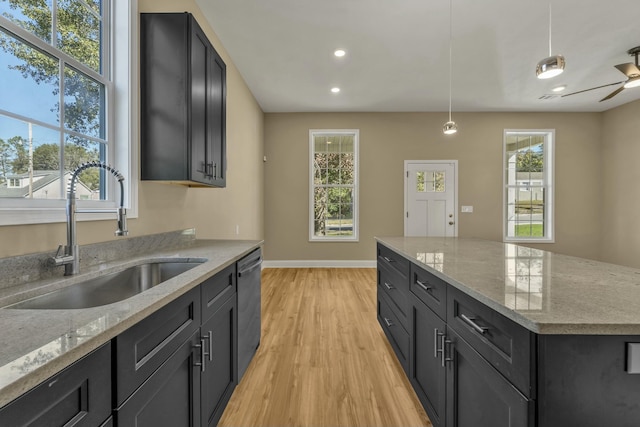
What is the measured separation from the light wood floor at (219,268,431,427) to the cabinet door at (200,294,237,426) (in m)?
0.20

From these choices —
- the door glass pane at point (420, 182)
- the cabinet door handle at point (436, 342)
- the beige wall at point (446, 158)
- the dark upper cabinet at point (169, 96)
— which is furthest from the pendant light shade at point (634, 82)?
the dark upper cabinet at point (169, 96)

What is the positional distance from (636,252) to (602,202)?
1.07m

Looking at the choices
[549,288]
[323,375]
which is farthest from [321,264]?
[549,288]

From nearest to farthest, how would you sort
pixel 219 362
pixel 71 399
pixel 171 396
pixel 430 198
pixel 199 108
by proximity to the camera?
pixel 71 399 → pixel 171 396 → pixel 219 362 → pixel 199 108 → pixel 430 198

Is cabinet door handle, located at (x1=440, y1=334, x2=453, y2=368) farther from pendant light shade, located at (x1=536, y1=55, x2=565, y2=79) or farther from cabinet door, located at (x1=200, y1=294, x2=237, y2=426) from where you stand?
pendant light shade, located at (x1=536, y1=55, x2=565, y2=79)

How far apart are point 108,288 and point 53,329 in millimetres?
775

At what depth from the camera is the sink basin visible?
1.09m

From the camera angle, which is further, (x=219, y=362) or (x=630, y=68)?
(x=630, y=68)

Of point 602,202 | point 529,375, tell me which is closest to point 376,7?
point 529,375

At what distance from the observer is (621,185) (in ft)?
17.9

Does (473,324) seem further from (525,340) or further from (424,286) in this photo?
(424,286)

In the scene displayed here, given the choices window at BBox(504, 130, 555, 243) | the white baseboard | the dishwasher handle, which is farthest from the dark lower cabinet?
window at BBox(504, 130, 555, 243)

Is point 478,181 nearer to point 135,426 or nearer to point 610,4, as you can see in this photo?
point 610,4

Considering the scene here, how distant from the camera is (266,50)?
3584 mm
